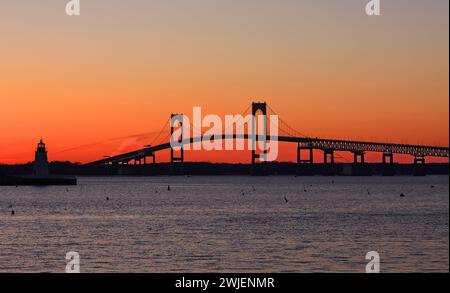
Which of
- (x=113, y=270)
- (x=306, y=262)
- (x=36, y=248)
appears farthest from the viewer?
(x=36, y=248)

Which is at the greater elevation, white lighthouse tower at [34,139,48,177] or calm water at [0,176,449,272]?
white lighthouse tower at [34,139,48,177]

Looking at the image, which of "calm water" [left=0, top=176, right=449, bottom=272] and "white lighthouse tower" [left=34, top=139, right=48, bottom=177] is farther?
"white lighthouse tower" [left=34, top=139, right=48, bottom=177]

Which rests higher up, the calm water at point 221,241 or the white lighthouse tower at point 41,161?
the white lighthouse tower at point 41,161

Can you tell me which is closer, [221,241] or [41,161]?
[221,241]

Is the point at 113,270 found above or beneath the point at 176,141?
beneath

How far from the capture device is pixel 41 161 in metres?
89.4

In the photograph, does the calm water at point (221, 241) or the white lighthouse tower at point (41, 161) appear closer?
the calm water at point (221, 241)

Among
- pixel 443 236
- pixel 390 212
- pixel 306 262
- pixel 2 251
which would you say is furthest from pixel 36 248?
pixel 390 212

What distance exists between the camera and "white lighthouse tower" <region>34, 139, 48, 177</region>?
83.4 meters

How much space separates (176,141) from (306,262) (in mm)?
125251

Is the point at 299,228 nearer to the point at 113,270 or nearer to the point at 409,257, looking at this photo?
the point at 409,257

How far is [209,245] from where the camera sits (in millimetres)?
33031

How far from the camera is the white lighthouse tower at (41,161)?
83450 mm
